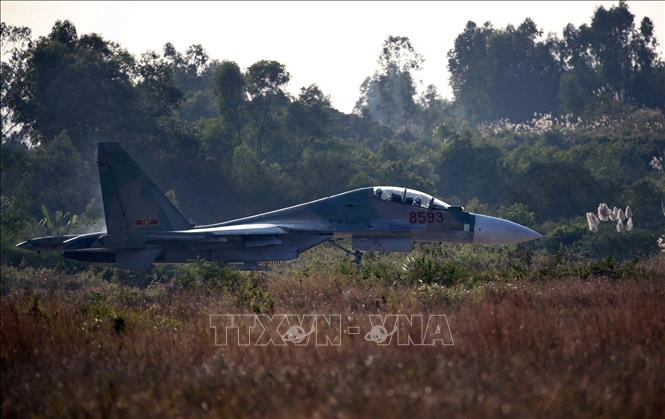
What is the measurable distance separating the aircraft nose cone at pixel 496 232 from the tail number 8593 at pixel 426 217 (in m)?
0.89

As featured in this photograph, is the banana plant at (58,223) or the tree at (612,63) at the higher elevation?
the tree at (612,63)

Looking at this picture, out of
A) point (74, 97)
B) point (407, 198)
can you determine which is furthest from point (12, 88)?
point (407, 198)

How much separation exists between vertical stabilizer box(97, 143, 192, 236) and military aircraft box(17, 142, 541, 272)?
2 cm

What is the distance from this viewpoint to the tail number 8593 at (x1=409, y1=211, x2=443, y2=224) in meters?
21.8

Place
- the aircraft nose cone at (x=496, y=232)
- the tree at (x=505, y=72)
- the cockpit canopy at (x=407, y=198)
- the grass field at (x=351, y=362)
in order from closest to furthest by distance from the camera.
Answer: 1. the grass field at (x=351, y=362)
2. the aircraft nose cone at (x=496, y=232)
3. the cockpit canopy at (x=407, y=198)
4. the tree at (x=505, y=72)

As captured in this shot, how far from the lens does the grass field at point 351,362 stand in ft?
26.4

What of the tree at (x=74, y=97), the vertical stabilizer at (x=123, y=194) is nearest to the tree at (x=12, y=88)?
the tree at (x=74, y=97)

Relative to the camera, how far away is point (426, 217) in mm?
21781

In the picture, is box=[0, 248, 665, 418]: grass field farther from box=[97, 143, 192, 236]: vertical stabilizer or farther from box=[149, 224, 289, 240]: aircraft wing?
box=[97, 143, 192, 236]: vertical stabilizer

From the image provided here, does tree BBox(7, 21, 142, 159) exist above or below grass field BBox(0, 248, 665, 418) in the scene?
above

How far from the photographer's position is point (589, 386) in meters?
8.43

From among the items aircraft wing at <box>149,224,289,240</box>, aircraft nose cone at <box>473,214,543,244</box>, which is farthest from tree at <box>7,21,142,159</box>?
aircraft nose cone at <box>473,214,543,244</box>

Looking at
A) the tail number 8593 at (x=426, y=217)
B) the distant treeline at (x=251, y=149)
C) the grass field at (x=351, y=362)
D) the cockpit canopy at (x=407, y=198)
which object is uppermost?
the distant treeline at (x=251, y=149)

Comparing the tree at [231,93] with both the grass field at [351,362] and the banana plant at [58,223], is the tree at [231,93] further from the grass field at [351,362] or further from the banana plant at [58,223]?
the grass field at [351,362]
